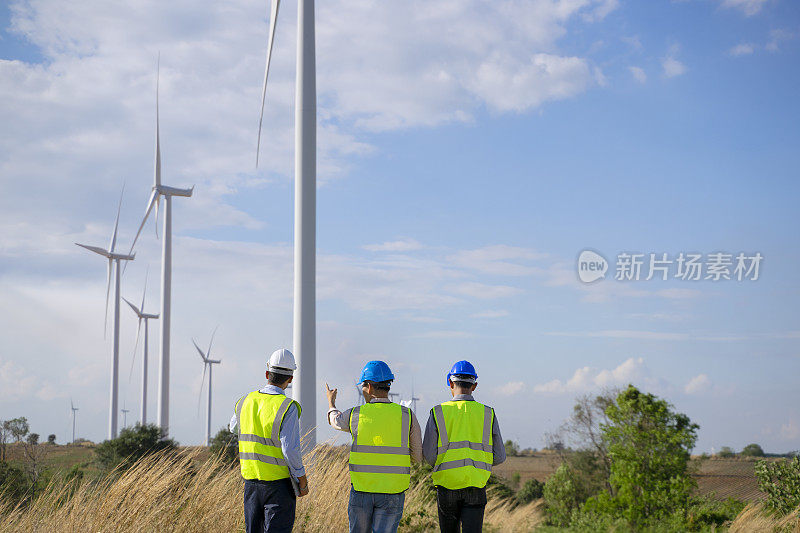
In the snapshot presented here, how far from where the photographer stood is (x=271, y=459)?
7.09 metres

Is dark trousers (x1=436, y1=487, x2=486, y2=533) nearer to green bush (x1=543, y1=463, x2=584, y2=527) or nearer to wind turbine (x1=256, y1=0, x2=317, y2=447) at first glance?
wind turbine (x1=256, y1=0, x2=317, y2=447)

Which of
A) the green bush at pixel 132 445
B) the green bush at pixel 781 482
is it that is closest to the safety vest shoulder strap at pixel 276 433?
the green bush at pixel 781 482

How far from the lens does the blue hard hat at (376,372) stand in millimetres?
7051

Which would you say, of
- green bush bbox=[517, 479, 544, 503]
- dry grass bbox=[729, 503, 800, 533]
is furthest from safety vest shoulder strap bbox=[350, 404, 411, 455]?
green bush bbox=[517, 479, 544, 503]

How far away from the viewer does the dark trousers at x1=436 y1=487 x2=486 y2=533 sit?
24.3 ft

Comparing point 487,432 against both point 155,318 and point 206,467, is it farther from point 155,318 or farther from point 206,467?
point 155,318

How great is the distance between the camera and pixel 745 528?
15.6 meters

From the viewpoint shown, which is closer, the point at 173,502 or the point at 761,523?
the point at 173,502

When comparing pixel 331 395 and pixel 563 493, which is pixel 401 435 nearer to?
pixel 331 395

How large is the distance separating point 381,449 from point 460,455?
34.8 inches

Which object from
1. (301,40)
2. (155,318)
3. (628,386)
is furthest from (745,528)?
(155,318)

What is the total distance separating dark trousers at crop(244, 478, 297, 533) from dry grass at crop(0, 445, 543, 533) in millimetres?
2291

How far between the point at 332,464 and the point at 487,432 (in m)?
5.47

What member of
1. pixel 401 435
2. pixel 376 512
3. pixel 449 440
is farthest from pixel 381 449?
pixel 449 440
